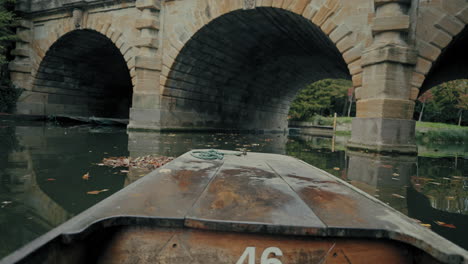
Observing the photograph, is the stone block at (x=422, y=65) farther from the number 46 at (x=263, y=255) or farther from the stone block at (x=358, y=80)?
the number 46 at (x=263, y=255)

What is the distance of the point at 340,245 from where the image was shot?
4.45 feet

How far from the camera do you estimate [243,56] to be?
1439cm

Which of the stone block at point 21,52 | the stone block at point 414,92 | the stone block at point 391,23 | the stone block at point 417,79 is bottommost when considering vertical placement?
the stone block at point 414,92

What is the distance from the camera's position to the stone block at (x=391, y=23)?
280 inches

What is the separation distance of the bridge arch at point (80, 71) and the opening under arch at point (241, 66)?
118 inches

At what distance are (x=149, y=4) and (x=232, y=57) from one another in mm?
4351

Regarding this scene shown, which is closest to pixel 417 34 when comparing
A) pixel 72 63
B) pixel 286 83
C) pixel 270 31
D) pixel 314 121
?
pixel 270 31

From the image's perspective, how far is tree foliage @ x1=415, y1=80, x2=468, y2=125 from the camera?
83.0 feet

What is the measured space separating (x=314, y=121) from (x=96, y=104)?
26.0 metres

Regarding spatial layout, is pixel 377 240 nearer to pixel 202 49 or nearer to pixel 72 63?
pixel 202 49

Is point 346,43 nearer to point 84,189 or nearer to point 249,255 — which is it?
point 84,189

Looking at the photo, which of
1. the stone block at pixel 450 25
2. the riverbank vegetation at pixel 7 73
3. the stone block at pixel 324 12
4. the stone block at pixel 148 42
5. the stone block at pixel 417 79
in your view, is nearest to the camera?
the stone block at pixel 450 25

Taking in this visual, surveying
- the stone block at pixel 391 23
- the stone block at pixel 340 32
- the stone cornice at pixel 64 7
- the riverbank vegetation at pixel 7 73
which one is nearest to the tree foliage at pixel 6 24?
the riverbank vegetation at pixel 7 73

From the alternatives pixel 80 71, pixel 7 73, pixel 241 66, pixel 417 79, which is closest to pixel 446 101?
pixel 241 66
